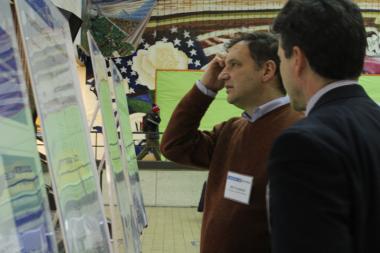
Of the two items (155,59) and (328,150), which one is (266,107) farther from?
(155,59)

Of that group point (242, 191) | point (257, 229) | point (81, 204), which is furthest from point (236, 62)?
point (81, 204)

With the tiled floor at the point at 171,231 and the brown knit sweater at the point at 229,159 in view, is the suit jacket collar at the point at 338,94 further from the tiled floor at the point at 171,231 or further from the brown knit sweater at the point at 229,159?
the tiled floor at the point at 171,231

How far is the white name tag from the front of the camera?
166 centimetres

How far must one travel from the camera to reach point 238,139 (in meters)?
1.80

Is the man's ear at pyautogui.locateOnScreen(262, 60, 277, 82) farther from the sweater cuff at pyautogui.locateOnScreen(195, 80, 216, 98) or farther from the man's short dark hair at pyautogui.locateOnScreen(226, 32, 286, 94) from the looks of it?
the sweater cuff at pyautogui.locateOnScreen(195, 80, 216, 98)

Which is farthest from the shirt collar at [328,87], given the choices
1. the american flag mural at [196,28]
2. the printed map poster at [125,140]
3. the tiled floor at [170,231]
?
the american flag mural at [196,28]

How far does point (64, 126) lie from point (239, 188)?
62cm

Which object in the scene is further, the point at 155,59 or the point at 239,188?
the point at 155,59

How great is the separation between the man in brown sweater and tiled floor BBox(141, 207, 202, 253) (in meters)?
3.50

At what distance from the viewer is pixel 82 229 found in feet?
4.99

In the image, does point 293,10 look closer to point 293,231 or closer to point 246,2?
point 293,231

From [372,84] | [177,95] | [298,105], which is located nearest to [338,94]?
[298,105]

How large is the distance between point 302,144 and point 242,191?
2.79ft

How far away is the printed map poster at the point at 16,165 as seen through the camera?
100 cm
